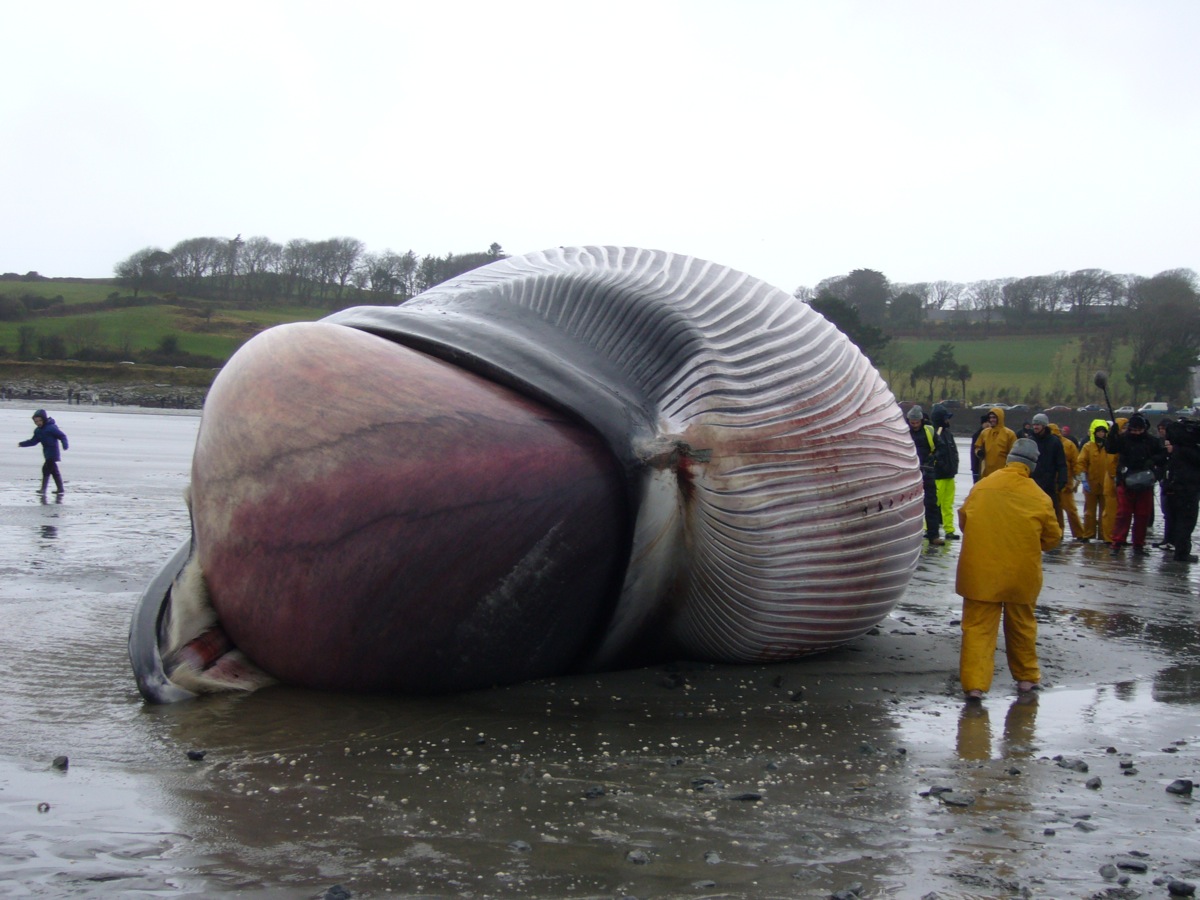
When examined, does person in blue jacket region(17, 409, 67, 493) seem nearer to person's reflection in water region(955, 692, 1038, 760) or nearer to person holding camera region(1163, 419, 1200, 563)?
person's reflection in water region(955, 692, 1038, 760)

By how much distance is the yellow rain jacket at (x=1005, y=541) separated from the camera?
591cm

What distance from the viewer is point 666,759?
4438 mm

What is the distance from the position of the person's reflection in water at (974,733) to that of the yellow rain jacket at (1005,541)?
2.21 ft

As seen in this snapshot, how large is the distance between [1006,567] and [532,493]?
2.73 m

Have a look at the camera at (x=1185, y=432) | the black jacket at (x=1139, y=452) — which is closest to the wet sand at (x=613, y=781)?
the camera at (x=1185, y=432)

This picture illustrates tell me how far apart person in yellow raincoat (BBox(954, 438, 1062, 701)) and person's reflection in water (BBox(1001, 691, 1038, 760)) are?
0.24m

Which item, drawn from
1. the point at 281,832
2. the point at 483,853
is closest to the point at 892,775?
the point at 483,853

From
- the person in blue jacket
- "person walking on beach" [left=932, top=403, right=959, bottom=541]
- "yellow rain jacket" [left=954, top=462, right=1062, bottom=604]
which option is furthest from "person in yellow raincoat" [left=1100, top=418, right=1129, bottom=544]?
the person in blue jacket

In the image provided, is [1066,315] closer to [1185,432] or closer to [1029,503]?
[1185,432]

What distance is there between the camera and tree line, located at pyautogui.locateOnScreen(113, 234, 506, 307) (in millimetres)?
79062

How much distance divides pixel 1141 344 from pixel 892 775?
229ft

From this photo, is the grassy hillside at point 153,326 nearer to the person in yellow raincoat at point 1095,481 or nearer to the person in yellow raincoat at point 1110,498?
the person in yellow raincoat at point 1095,481

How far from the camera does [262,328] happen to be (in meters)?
81.8

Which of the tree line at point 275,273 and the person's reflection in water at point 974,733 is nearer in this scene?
the person's reflection in water at point 974,733
